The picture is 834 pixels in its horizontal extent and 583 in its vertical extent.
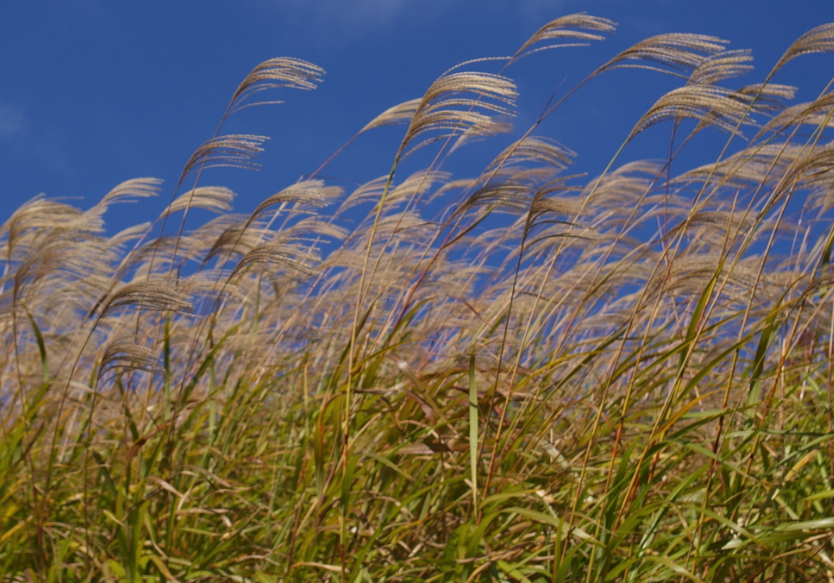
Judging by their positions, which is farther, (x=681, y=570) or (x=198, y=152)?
(x=198, y=152)

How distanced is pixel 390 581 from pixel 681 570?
2.69 ft

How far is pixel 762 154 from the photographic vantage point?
2.25m

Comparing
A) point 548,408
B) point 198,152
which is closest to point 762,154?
point 548,408

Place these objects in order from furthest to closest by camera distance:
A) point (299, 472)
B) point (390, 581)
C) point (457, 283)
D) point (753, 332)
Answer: point (457, 283)
point (299, 472)
point (390, 581)
point (753, 332)

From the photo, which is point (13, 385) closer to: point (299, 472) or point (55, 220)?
point (55, 220)

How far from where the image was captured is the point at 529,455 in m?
2.01

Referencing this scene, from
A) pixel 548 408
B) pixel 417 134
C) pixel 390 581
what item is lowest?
pixel 390 581

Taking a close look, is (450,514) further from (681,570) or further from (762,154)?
(762,154)

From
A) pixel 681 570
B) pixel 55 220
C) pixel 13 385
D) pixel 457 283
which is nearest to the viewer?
pixel 681 570

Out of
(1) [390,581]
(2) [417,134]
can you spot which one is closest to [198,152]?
(2) [417,134]

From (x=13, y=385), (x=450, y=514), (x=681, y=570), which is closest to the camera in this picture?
(x=681, y=570)

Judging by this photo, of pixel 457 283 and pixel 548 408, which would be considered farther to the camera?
pixel 457 283

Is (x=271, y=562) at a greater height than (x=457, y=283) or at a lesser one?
lesser

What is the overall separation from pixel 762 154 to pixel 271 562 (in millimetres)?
1997
